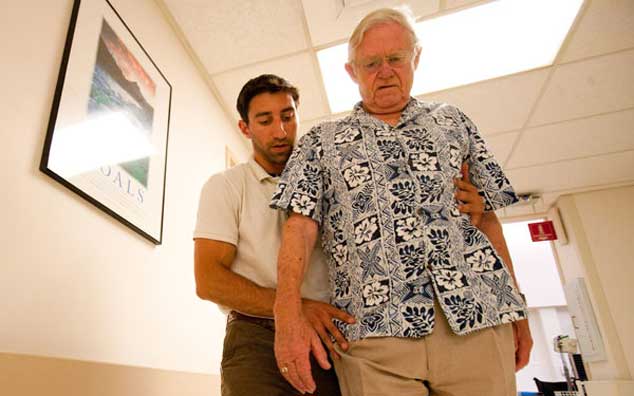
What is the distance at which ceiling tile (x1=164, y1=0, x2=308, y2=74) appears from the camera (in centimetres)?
219

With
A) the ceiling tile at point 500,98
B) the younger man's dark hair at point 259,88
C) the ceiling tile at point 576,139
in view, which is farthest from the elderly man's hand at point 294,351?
the ceiling tile at point 576,139

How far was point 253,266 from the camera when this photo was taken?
47.2 inches

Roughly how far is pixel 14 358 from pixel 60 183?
1.65 feet

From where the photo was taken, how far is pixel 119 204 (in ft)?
4.82

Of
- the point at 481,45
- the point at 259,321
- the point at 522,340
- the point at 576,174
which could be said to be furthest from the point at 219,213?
the point at 576,174

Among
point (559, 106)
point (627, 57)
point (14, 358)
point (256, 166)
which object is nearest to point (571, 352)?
point (559, 106)

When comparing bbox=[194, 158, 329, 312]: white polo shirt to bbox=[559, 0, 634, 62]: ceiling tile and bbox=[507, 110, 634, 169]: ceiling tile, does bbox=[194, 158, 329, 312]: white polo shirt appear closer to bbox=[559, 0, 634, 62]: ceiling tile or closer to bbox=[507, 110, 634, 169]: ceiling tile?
bbox=[559, 0, 634, 62]: ceiling tile

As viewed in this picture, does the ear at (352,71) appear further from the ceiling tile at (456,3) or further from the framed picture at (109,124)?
the ceiling tile at (456,3)

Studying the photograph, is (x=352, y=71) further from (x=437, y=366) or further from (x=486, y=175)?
(x=437, y=366)

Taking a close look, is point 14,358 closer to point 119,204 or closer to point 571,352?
point 119,204

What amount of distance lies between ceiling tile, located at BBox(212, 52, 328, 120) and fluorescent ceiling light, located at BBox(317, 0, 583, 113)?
0.30ft

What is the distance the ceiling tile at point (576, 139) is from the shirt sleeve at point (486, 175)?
2.81 m

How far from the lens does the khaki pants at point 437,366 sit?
2.63ft

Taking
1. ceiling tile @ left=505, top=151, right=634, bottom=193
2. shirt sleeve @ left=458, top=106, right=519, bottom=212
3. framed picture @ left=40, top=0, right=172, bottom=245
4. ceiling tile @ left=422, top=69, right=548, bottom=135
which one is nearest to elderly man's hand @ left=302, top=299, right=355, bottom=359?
shirt sleeve @ left=458, top=106, right=519, bottom=212
